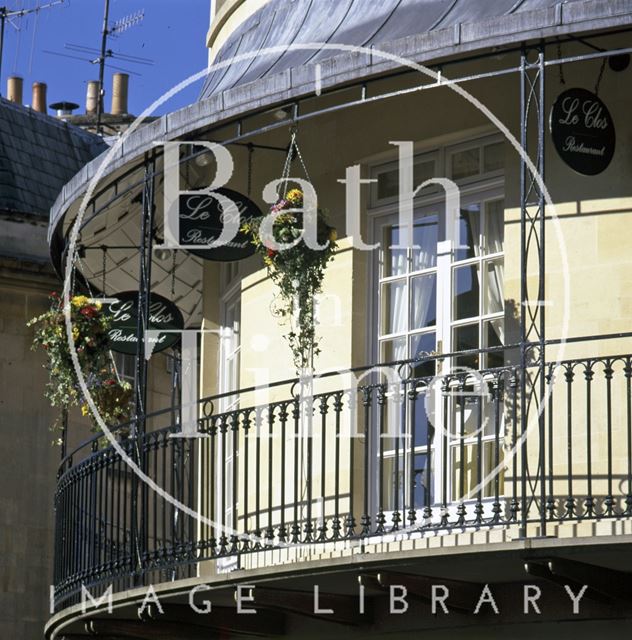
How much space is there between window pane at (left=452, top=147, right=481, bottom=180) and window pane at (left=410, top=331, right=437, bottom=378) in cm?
118

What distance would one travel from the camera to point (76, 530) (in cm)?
1555

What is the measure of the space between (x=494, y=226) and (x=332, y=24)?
1.96 meters

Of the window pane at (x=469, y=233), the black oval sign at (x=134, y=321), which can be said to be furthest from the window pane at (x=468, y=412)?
the black oval sign at (x=134, y=321)

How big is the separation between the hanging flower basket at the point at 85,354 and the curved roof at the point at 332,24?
210cm

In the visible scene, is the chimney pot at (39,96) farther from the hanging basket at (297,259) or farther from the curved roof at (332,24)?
the hanging basket at (297,259)

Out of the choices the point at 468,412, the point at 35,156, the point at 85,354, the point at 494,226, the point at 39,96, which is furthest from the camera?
the point at 39,96

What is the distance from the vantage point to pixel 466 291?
1426 centimetres

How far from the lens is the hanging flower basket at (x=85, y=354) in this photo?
16219 mm

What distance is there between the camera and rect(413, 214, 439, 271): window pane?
47.6 ft

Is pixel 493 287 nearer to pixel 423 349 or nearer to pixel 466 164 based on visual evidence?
pixel 423 349

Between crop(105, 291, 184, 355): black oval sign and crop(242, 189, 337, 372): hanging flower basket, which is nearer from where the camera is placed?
crop(242, 189, 337, 372): hanging flower basket

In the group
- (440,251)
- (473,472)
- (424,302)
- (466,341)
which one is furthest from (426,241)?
(473,472)

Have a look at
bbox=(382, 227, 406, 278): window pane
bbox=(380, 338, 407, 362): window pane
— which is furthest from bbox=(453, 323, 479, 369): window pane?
bbox=(382, 227, 406, 278): window pane

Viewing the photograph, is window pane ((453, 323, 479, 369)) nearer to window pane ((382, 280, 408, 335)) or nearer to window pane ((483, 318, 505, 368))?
window pane ((483, 318, 505, 368))
